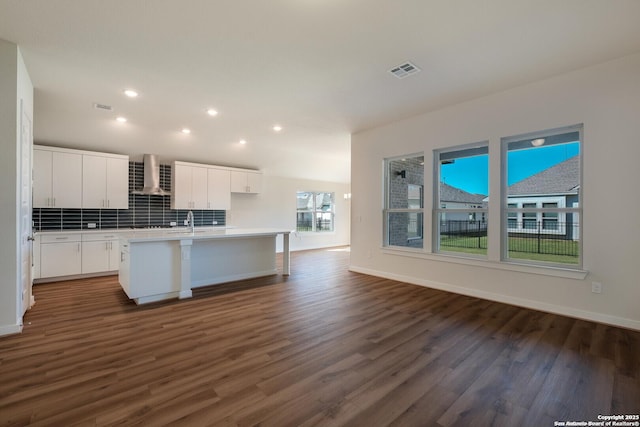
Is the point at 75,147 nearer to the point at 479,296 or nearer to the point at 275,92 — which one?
the point at 275,92

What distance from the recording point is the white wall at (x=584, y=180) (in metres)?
2.96

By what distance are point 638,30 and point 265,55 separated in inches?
132

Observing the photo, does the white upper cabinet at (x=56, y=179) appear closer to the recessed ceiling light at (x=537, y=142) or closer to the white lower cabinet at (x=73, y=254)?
the white lower cabinet at (x=73, y=254)

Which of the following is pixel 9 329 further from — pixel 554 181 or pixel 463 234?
pixel 554 181

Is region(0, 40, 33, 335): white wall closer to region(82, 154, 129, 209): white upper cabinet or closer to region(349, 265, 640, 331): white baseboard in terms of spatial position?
region(82, 154, 129, 209): white upper cabinet

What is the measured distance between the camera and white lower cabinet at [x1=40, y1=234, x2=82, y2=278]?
4.72m

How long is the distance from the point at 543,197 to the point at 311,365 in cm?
348

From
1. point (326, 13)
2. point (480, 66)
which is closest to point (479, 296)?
point (480, 66)

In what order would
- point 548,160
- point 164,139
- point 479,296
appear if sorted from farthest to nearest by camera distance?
point 164,139 → point 479,296 → point 548,160

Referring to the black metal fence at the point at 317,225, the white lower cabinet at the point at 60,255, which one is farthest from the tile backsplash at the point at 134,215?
the black metal fence at the point at 317,225

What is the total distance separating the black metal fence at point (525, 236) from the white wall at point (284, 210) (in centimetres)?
498

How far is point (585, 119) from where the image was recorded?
127 inches

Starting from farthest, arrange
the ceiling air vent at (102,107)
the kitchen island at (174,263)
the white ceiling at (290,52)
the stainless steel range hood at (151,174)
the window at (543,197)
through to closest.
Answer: the stainless steel range hood at (151,174) → the ceiling air vent at (102,107) → the kitchen island at (174,263) → the window at (543,197) → the white ceiling at (290,52)

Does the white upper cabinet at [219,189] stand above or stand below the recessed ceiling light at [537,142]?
below
